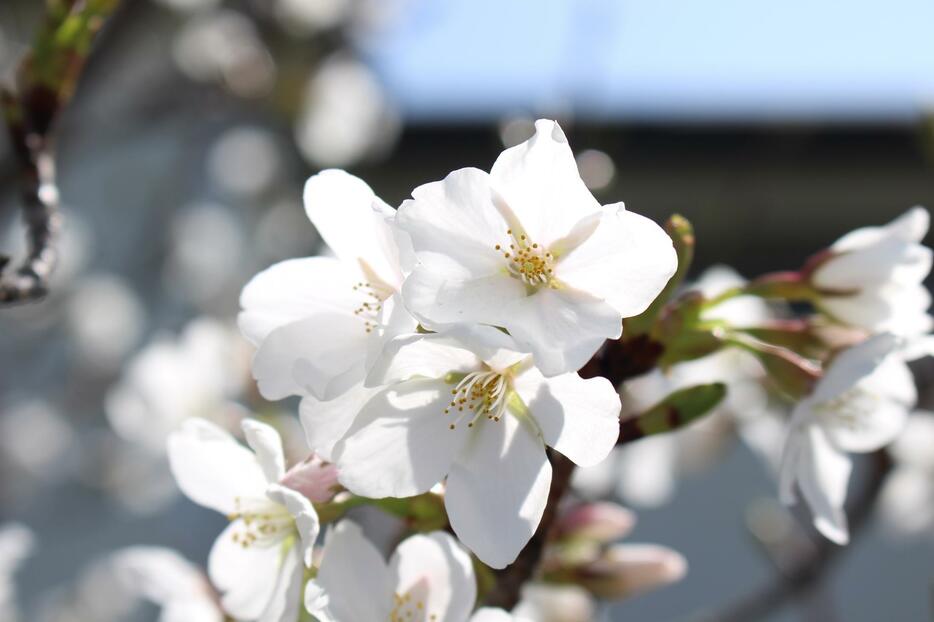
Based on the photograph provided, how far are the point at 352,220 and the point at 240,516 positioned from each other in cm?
26

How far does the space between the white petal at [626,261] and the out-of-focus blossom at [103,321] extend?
3.41 m

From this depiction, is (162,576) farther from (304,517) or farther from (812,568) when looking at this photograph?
(812,568)

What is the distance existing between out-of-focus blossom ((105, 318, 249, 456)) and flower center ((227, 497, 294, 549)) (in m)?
0.77

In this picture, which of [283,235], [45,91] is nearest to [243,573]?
[45,91]

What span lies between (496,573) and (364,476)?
0.58ft

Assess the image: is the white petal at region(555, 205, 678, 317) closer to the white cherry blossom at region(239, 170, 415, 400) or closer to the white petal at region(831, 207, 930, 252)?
the white cherry blossom at region(239, 170, 415, 400)

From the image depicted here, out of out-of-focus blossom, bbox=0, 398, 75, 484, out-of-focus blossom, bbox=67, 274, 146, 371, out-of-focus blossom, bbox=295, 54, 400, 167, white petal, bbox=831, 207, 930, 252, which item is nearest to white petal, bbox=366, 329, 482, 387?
white petal, bbox=831, 207, 930, 252

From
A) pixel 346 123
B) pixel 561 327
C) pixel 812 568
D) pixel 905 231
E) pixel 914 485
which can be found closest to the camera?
pixel 561 327

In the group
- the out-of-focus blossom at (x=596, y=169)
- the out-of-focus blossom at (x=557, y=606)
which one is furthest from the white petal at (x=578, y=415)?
the out-of-focus blossom at (x=596, y=169)

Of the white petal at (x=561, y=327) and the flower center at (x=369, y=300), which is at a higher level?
the white petal at (x=561, y=327)

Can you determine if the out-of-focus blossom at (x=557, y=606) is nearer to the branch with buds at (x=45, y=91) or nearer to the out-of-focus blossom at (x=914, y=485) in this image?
the branch with buds at (x=45, y=91)

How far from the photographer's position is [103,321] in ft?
13.0

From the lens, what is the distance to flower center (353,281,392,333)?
0.66 m

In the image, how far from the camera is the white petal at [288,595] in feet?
2.04
